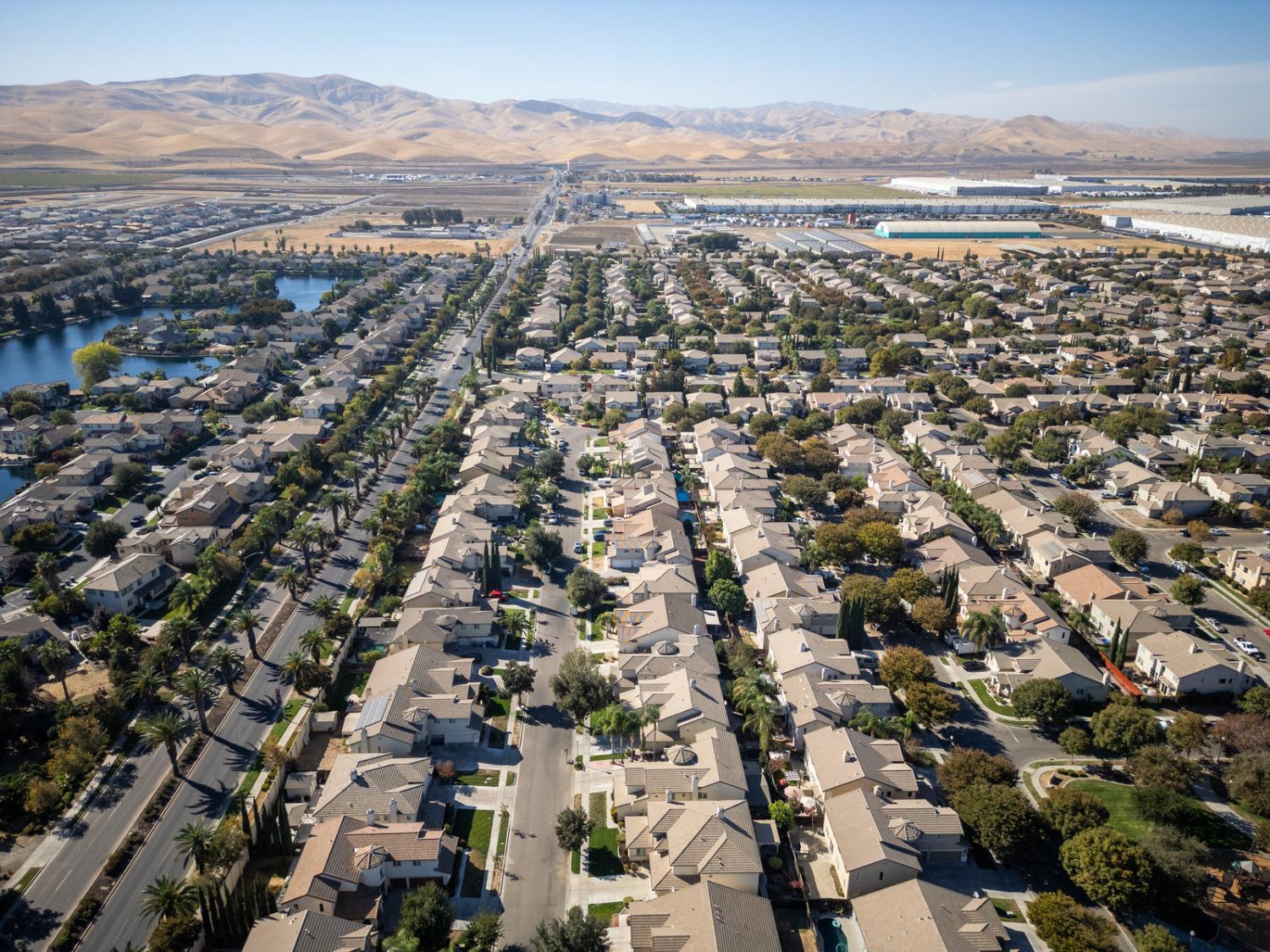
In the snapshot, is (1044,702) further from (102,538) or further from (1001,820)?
(102,538)

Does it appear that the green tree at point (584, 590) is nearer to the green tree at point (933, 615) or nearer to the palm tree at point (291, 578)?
the palm tree at point (291, 578)

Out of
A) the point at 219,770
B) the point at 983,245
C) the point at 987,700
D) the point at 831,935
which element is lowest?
the point at 831,935

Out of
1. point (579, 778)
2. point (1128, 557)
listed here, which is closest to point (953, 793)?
point (579, 778)

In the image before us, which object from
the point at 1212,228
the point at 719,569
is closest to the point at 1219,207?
the point at 1212,228

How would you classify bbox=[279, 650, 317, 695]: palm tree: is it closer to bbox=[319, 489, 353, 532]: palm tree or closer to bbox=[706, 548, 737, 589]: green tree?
bbox=[319, 489, 353, 532]: palm tree

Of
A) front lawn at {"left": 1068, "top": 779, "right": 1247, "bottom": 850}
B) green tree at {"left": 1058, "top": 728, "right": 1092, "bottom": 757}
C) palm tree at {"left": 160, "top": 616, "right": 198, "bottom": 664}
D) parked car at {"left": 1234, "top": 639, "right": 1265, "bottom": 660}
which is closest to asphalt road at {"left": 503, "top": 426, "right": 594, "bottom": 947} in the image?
palm tree at {"left": 160, "top": 616, "right": 198, "bottom": 664}
